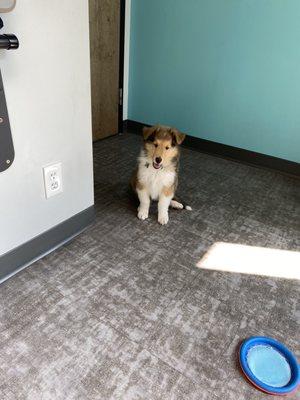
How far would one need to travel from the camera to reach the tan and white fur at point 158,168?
1862 millimetres

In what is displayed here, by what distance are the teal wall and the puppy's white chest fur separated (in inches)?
54.7

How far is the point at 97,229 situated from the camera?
192cm

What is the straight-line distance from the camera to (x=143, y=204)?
2.06 m

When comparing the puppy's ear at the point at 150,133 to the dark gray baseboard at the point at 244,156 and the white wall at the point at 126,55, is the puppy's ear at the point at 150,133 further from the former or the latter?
the white wall at the point at 126,55

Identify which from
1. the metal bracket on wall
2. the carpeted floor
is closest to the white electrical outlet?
the metal bracket on wall

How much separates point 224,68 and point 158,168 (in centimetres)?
155

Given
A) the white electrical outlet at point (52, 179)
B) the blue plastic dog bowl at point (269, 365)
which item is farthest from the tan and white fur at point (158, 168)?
the blue plastic dog bowl at point (269, 365)

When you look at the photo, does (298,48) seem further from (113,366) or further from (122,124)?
(113,366)

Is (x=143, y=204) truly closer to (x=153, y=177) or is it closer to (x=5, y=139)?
(x=153, y=177)

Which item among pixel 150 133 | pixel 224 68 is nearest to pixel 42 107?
pixel 150 133

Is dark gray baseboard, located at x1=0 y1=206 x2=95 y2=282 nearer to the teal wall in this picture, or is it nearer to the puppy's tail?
the puppy's tail

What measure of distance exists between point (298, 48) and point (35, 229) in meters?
2.49

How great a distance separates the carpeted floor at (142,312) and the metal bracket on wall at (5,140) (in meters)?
0.61

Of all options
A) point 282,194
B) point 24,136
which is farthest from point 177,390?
point 282,194
